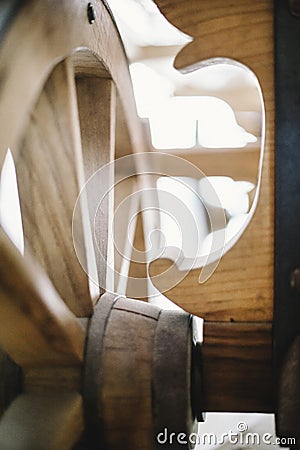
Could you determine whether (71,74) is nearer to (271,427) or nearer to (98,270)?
(98,270)

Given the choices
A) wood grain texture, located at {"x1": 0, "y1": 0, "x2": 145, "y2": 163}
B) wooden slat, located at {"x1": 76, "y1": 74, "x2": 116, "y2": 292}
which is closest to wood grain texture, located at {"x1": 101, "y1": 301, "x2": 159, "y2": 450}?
wooden slat, located at {"x1": 76, "y1": 74, "x2": 116, "y2": 292}

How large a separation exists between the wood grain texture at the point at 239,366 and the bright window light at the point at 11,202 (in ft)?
0.83

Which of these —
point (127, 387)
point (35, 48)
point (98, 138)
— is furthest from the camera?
point (98, 138)

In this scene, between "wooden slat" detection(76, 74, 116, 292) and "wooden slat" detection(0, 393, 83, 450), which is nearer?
"wooden slat" detection(0, 393, 83, 450)

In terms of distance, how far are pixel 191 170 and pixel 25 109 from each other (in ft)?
2.56

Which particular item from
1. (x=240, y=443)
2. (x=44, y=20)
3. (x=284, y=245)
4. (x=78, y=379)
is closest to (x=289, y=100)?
(x=284, y=245)

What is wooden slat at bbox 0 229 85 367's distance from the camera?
638mm

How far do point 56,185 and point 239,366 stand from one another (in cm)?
31

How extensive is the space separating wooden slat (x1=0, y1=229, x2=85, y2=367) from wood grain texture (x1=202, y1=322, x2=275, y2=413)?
160mm

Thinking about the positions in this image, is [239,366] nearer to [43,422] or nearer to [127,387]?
[127,387]

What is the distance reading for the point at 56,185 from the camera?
0.81 meters

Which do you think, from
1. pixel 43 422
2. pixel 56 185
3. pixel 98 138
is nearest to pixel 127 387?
pixel 43 422

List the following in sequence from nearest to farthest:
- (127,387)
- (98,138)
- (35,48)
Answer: (35,48), (127,387), (98,138)

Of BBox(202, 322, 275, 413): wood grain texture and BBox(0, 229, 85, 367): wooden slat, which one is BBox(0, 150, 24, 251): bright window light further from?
BBox(202, 322, 275, 413): wood grain texture
